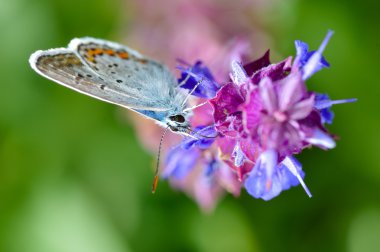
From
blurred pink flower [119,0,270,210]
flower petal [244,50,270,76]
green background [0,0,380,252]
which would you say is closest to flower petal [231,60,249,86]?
flower petal [244,50,270,76]

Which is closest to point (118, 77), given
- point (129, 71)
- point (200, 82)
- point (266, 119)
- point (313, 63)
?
point (129, 71)

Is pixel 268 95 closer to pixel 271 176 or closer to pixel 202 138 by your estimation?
pixel 271 176

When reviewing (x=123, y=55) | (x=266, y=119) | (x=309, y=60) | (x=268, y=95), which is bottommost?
(x=123, y=55)

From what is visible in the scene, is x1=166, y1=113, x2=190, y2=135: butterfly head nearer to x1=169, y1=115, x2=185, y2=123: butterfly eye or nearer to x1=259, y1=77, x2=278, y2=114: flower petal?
x1=169, y1=115, x2=185, y2=123: butterfly eye

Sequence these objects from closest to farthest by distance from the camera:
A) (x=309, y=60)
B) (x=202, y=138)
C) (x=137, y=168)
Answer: (x=309, y=60), (x=202, y=138), (x=137, y=168)

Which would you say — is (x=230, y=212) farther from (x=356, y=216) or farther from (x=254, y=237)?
(x=356, y=216)

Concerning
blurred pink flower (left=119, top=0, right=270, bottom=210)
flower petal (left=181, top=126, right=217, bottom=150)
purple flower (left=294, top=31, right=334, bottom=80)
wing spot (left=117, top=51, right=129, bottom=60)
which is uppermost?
purple flower (left=294, top=31, right=334, bottom=80)
